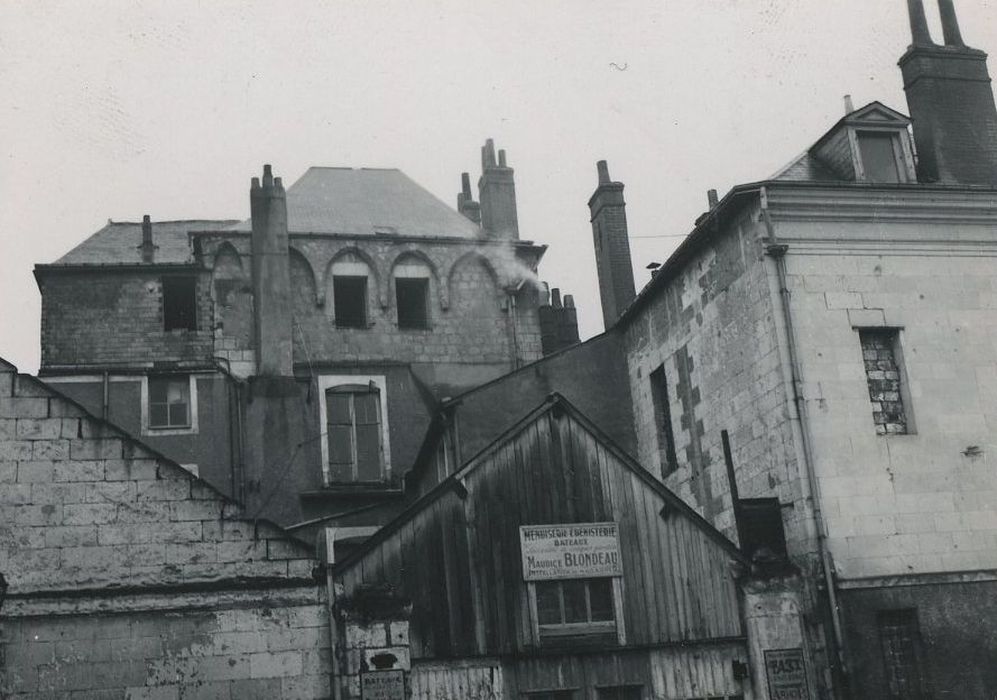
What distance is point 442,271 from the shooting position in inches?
1169

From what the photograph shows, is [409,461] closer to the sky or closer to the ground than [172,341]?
closer to the ground

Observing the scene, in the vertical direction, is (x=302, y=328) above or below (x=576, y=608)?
above

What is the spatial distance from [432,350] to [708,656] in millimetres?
14163

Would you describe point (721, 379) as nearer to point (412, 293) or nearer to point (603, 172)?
point (603, 172)

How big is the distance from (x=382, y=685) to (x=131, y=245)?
62.3 ft

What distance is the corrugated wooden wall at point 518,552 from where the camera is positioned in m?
15.8

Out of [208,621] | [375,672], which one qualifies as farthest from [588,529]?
[208,621]

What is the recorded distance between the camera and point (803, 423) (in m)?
17.5

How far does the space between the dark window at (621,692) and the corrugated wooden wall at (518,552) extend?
61 cm

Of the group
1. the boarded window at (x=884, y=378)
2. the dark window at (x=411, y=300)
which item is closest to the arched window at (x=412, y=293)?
the dark window at (x=411, y=300)

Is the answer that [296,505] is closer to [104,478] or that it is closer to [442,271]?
[442,271]

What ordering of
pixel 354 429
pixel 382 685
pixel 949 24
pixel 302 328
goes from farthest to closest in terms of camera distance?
pixel 302 328
pixel 354 429
pixel 949 24
pixel 382 685

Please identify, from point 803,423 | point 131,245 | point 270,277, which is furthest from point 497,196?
point 803,423

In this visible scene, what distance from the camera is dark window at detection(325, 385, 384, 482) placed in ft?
87.9
